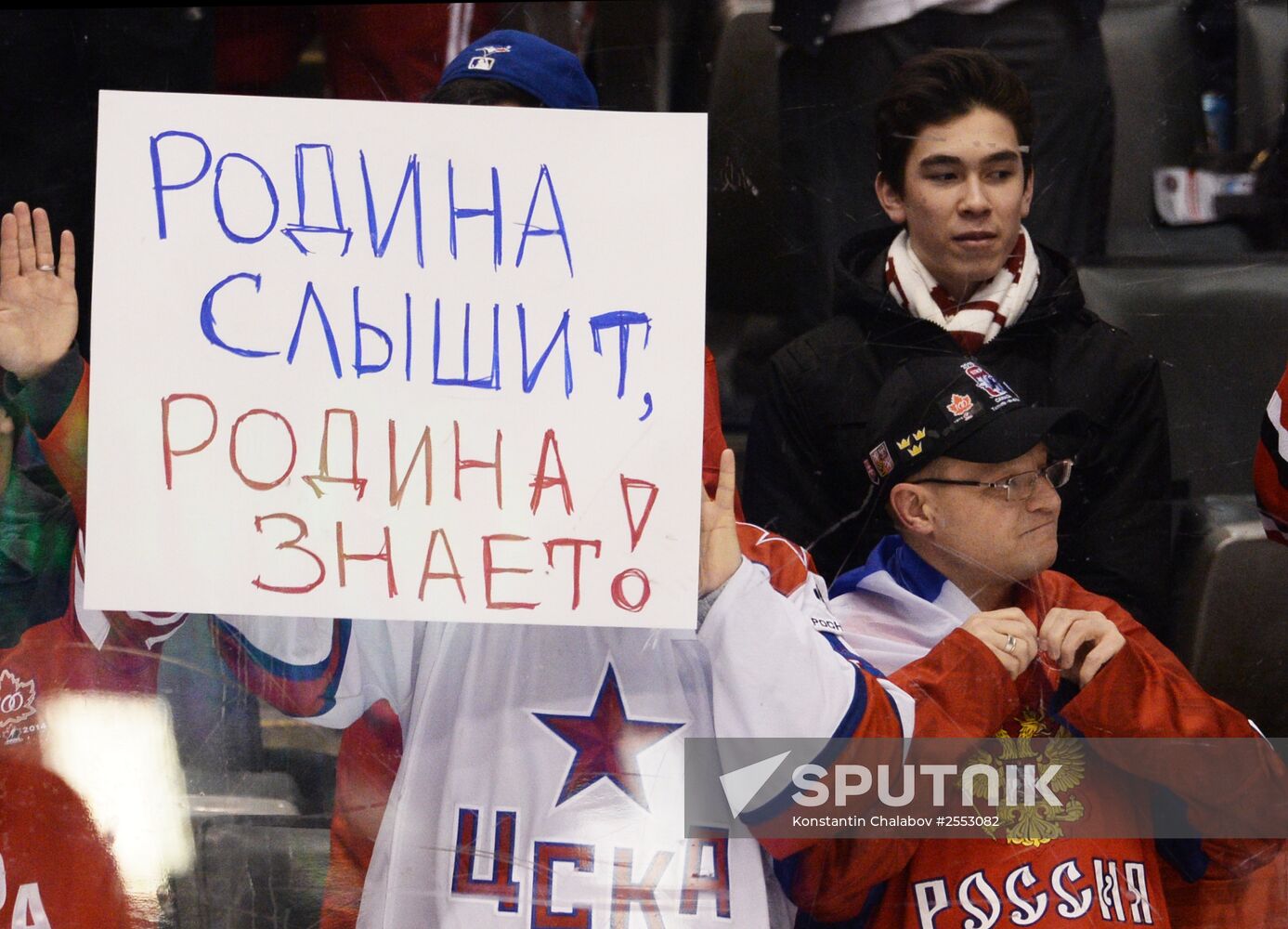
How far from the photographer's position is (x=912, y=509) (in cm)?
133

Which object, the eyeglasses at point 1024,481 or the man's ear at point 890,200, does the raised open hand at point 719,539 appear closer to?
the eyeglasses at point 1024,481

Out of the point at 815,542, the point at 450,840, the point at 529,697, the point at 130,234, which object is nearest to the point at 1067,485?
the point at 815,542

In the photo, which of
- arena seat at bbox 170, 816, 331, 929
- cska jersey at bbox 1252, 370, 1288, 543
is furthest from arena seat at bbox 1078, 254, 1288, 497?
arena seat at bbox 170, 816, 331, 929

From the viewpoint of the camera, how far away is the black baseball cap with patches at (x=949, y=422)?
4.30ft

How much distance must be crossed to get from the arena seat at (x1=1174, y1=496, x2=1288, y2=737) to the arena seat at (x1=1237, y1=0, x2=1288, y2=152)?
0.32 meters

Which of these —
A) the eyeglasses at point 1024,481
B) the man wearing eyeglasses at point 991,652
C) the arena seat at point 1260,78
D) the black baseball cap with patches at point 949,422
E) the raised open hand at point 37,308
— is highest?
the arena seat at point 1260,78

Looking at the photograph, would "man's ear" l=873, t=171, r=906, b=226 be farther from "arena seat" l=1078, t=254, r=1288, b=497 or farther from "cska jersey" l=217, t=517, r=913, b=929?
"cska jersey" l=217, t=517, r=913, b=929

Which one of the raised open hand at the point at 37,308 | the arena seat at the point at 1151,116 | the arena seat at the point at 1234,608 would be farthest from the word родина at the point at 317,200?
the arena seat at the point at 1234,608

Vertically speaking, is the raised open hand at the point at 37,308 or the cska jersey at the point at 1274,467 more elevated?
the raised open hand at the point at 37,308

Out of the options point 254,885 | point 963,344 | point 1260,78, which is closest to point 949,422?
point 963,344

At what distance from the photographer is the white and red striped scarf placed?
1352 mm

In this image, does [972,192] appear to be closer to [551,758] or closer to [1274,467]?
[1274,467]

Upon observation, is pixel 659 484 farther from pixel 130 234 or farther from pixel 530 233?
pixel 130 234

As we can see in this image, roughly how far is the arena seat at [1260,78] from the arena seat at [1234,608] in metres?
0.32
